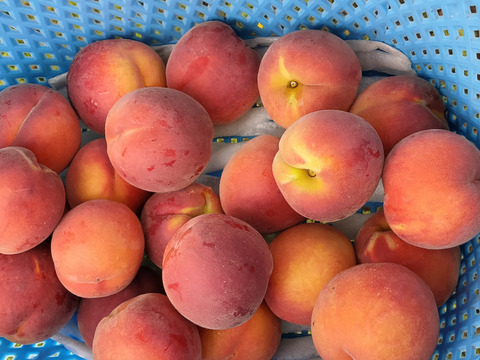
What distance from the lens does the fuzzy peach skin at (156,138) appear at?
77 centimetres

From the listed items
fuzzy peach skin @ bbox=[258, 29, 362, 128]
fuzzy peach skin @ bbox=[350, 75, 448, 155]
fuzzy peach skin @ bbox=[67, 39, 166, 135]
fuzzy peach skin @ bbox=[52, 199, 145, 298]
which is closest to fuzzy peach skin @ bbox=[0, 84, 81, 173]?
fuzzy peach skin @ bbox=[67, 39, 166, 135]

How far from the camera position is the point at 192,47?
91cm

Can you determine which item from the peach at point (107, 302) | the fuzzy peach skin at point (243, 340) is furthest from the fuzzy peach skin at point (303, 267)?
the peach at point (107, 302)

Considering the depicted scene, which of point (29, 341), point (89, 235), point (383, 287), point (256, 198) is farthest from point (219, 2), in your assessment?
point (29, 341)

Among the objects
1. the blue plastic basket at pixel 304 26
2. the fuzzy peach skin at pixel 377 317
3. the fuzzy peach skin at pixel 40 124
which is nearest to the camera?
the fuzzy peach skin at pixel 377 317

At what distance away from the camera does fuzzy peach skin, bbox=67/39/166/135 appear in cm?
92

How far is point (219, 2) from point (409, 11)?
38cm

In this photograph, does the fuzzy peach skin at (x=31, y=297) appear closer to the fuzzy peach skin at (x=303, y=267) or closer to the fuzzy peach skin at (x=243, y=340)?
the fuzzy peach skin at (x=243, y=340)

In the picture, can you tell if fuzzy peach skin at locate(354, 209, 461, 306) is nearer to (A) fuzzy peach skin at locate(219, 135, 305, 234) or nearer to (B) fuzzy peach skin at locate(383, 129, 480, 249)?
(B) fuzzy peach skin at locate(383, 129, 480, 249)

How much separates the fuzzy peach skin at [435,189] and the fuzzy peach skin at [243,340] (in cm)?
32

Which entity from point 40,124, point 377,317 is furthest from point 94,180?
point 377,317

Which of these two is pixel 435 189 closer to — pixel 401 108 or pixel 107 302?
pixel 401 108

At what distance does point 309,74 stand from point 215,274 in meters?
0.39

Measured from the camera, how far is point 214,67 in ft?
3.00
